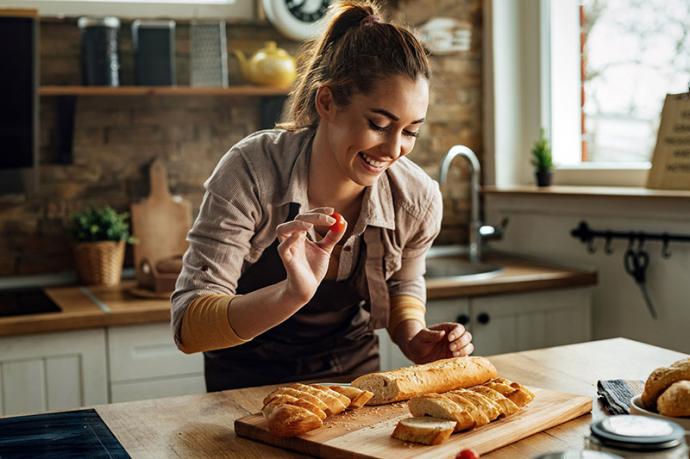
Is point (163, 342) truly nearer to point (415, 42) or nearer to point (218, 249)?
point (218, 249)

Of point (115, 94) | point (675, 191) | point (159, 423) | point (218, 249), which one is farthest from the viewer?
point (115, 94)

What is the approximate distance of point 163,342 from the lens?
9.06 ft

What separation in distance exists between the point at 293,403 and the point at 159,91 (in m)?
1.95

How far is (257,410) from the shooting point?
1644mm

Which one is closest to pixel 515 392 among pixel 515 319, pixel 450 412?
pixel 450 412

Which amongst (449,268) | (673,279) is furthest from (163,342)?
(673,279)

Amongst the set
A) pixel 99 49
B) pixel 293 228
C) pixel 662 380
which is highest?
pixel 99 49

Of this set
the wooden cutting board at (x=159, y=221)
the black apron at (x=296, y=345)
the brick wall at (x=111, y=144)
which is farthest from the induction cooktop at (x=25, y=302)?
the black apron at (x=296, y=345)

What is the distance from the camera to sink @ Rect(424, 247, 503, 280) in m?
3.31

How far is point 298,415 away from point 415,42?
0.82m

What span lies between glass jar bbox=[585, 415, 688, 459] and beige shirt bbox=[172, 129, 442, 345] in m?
0.86

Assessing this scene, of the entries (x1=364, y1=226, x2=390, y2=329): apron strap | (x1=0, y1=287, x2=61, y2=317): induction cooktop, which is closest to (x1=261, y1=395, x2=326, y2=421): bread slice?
(x1=364, y1=226, x2=390, y2=329): apron strap

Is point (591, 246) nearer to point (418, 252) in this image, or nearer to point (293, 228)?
point (418, 252)

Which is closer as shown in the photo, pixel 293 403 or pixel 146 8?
pixel 293 403
